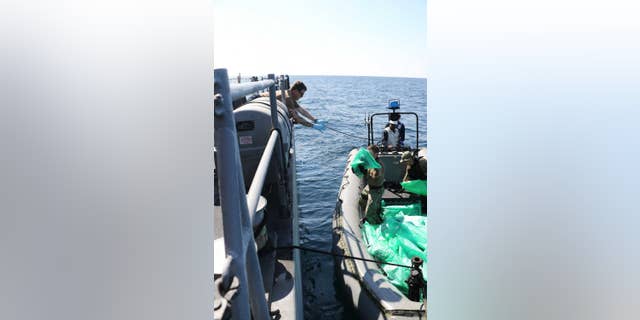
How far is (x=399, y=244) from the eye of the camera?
3.37 m

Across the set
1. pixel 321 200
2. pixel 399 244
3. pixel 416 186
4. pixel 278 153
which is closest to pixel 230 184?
pixel 278 153

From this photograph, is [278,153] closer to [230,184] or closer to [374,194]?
[374,194]

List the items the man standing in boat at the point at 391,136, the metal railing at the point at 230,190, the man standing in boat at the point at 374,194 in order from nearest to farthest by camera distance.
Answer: the metal railing at the point at 230,190
the man standing in boat at the point at 374,194
the man standing in boat at the point at 391,136

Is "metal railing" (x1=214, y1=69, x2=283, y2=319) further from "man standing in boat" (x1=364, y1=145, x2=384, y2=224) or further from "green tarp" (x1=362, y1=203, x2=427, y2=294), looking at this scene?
"man standing in boat" (x1=364, y1=145, x2=384, y2=224)

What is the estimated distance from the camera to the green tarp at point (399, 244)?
10.0 ft

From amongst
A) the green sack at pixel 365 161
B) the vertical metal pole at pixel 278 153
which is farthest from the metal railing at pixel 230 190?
the green sack at pixel 365 161

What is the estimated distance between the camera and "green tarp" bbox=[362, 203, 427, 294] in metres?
3.06
